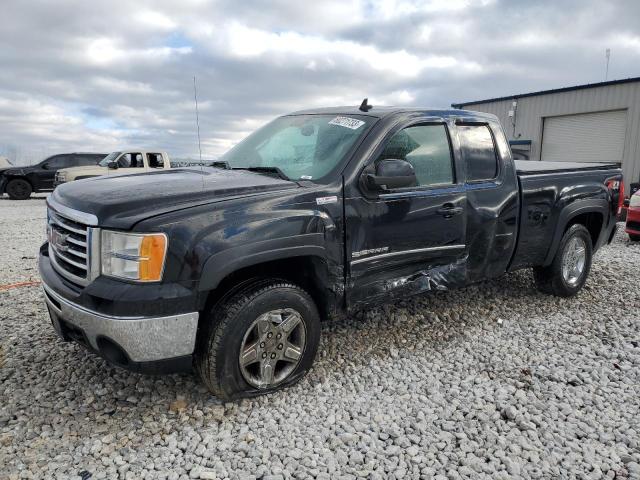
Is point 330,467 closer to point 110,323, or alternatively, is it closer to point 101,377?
point 110,323

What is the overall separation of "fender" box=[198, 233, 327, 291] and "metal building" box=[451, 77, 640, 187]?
14951 mm

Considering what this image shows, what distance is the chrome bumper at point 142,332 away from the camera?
263 centimetres

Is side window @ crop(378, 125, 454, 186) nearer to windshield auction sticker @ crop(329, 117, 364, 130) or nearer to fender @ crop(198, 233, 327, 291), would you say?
windshield auction sticker @ crop(329, 117, 364, 130)

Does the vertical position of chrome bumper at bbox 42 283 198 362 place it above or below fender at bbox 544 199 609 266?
below

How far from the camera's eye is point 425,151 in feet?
12.6

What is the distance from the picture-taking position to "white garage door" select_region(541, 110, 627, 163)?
58.4 feet

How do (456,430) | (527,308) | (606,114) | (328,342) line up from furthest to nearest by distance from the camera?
(606,114)
(527,308)
(328,342)
(456,430)

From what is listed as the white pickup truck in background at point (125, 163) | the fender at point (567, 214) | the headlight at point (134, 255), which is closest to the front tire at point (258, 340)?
the headlight at point (134, 255)

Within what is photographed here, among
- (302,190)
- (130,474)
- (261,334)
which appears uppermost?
(302,190)

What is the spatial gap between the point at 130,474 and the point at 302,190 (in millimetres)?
1809

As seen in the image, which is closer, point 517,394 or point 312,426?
point 312,426

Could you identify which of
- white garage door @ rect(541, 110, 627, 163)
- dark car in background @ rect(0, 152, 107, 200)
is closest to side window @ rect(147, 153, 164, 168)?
dark car in background @ rect(0, 152, 107, 200)

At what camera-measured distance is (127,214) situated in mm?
2666

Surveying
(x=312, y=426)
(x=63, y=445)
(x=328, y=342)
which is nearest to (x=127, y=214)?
(x=63, y=445)
